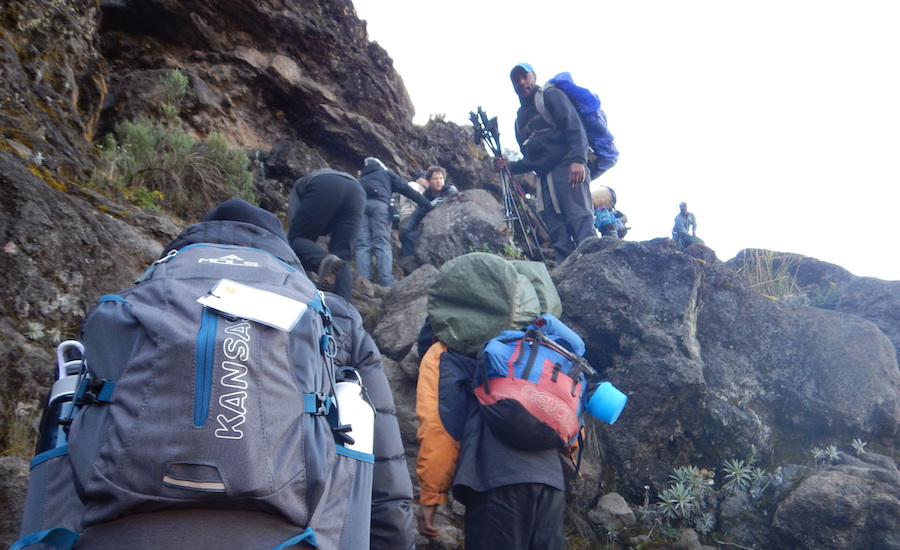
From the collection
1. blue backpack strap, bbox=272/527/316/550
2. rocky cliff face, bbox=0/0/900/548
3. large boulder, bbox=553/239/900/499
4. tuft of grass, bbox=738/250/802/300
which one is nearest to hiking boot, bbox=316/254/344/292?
rocky cliff face, bbox=0/0/900/548

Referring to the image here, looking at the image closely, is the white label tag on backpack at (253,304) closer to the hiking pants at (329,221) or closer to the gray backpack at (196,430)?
the gray backpack at (196,430)

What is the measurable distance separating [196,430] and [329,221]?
4.70m

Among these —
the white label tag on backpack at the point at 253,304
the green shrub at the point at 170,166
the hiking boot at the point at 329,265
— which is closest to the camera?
the white label tag on backpack at the point at 253,304

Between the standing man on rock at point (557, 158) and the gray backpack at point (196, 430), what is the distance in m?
5.87

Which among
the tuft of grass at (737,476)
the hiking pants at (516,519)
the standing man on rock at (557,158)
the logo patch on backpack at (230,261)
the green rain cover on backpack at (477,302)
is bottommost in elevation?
the hiking pants at (516,519)

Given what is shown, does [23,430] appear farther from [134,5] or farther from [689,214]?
[689,214]

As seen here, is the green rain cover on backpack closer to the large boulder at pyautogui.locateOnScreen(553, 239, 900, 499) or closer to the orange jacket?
the orange jacket

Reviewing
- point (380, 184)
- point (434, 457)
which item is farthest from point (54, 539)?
point (380, 184)

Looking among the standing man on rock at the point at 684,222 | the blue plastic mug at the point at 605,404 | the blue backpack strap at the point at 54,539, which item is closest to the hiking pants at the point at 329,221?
the blue plastic mug at the point at 605,404

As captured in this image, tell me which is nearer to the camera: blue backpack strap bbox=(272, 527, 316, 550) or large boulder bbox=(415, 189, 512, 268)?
blue backpack strap bbox=(272, 527, 316, 550)

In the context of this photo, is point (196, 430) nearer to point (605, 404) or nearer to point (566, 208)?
point (605, 404)

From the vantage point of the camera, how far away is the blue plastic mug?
3393 millimetres

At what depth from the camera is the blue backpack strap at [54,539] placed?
1.51 meters

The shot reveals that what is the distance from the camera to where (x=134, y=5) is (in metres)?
10.6
